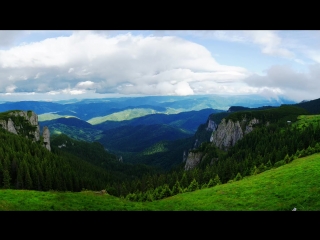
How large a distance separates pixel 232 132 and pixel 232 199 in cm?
15411

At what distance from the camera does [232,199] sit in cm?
3956

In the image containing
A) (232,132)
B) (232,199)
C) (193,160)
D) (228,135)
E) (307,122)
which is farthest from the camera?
(228,135)

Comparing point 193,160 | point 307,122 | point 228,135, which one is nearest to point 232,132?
point 228,135

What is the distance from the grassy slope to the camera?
3044 cm

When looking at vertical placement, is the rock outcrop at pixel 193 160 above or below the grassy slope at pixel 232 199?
below

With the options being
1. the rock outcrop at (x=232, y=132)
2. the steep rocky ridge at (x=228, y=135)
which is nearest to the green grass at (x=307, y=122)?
the steep rocky ridge at (x=228, y=135)

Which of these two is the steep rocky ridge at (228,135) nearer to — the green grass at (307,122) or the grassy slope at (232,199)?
the green grass at (307,122)

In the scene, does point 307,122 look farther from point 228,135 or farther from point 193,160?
point 193,160

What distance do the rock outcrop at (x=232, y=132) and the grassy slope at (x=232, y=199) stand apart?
14200 centimetres

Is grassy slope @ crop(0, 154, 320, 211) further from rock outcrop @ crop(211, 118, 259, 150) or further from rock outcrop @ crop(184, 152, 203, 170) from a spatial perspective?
rock outcrop @ crop(211, 118, 259, 150)

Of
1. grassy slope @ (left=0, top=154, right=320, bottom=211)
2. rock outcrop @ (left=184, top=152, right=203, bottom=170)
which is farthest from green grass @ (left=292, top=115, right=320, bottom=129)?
grassy slope @ (left=0, top=154, right=320, bottom=211)

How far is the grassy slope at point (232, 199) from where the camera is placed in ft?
99.9
